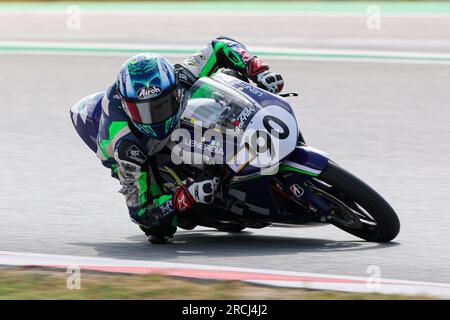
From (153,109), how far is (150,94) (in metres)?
0.09

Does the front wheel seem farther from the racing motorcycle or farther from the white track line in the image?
the white track line

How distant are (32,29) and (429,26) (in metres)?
6.62

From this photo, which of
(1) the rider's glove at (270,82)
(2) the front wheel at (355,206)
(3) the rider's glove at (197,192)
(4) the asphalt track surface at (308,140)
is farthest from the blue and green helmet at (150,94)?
(2) the front wheel at (355,206)

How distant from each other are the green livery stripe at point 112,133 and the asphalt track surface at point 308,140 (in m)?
0.58

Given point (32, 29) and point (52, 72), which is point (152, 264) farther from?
point (32, 29)

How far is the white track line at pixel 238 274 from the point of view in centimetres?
534

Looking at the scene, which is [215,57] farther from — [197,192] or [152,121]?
[197,192]

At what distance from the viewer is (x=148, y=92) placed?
6.00 m

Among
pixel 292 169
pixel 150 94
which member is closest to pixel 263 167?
pixel 292 169

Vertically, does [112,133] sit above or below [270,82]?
below

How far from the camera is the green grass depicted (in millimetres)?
5219

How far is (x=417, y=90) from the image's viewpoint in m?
12.0

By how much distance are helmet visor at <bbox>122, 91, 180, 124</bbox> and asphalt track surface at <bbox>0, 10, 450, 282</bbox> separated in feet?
2.62

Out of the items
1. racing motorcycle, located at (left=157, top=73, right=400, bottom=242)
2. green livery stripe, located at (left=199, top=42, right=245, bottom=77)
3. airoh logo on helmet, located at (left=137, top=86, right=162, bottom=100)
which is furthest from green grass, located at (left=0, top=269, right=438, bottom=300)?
green livery stripe, located at (left=199, top=42, right=245, bottom=77)
